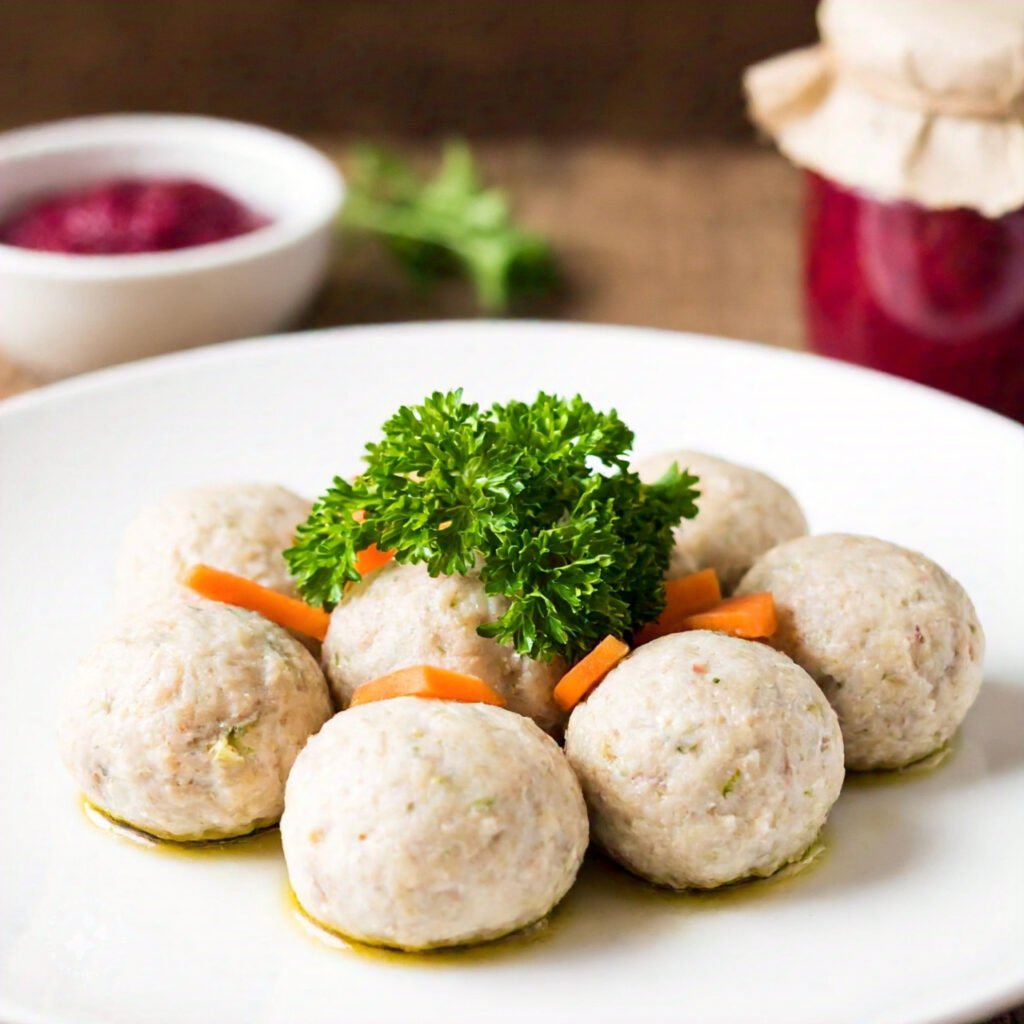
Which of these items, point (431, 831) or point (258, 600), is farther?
point (258, 600)

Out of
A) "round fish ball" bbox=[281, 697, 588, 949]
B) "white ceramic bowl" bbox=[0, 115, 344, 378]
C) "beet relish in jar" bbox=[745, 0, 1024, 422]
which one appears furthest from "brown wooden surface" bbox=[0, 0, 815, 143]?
"round fish ball" bbox=[281, 697, 588, 949]

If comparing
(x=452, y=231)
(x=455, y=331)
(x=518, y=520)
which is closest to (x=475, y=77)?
(x=452, y=231)

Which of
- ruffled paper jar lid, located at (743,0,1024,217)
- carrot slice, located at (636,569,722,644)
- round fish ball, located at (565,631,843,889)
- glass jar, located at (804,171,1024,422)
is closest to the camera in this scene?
round fish ball, located at (565,631,843,889)

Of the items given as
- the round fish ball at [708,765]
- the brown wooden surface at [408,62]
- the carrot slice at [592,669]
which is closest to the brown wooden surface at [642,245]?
the brown wooden surface at [408,62]

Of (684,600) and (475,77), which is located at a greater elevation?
(684,600)

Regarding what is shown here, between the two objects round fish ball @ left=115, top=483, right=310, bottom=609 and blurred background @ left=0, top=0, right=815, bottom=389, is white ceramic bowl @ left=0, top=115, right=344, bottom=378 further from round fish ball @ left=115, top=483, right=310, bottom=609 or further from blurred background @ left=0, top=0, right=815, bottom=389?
round fish ball @ left=115, top=483, right=310, bottom=609

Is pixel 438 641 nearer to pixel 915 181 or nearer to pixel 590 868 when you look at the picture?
pixel 590 868
